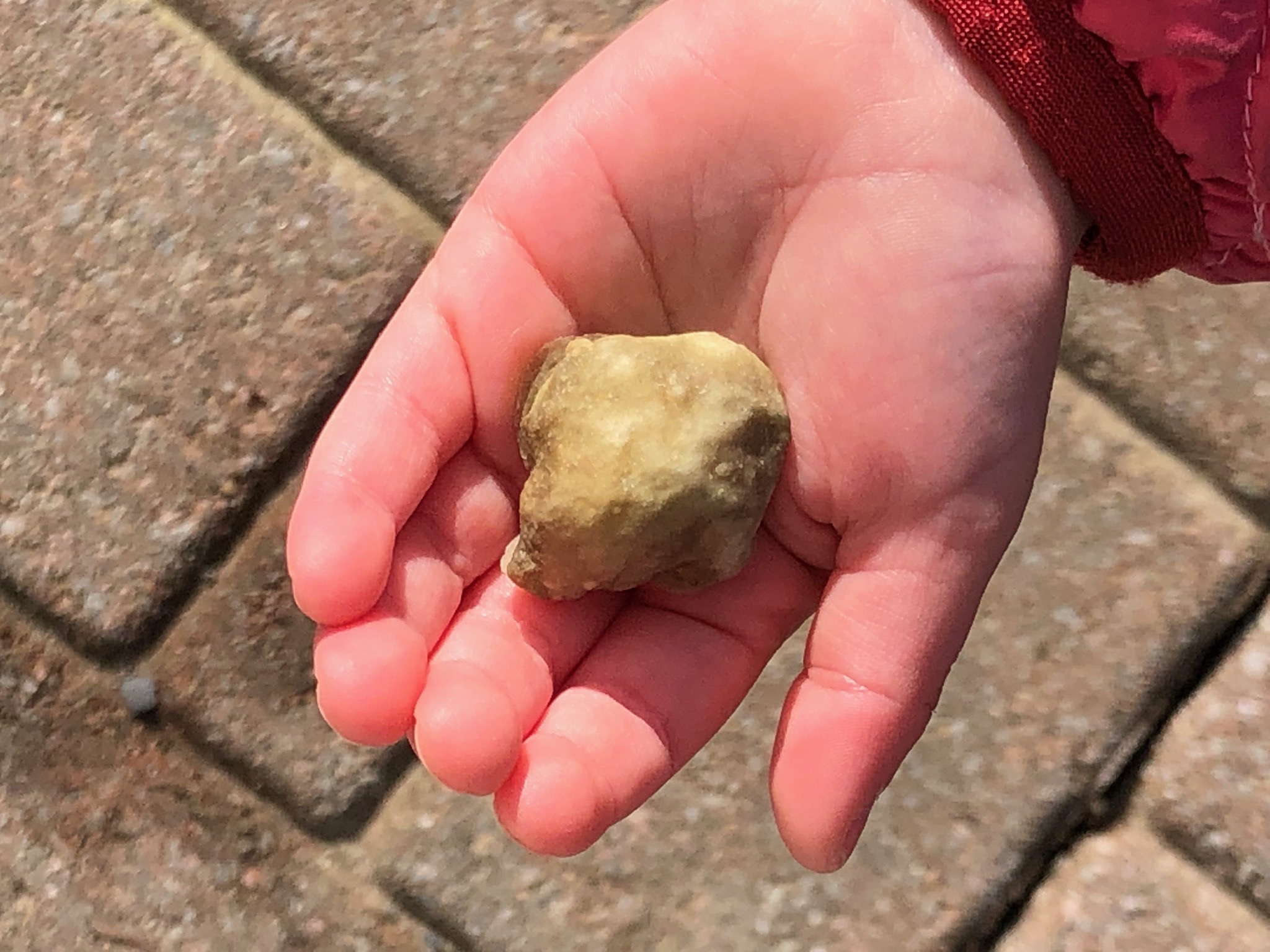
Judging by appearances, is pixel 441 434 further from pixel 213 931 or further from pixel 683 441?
pixel 213 931

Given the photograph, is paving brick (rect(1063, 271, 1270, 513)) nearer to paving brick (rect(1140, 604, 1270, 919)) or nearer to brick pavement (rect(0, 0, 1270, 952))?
brick pavement (rect(0, 0, 1270, 952))

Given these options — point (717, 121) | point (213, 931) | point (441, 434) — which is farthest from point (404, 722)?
point (213, 931)

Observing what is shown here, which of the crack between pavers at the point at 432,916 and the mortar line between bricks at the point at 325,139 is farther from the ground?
the mortar line between bricks at the point at 325,139

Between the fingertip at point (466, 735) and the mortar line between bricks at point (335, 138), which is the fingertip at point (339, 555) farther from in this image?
the mortar line between bricks at point (335, 138)

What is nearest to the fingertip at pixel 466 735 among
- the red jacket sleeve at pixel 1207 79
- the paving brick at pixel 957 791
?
the paving brick at pixel 957 791

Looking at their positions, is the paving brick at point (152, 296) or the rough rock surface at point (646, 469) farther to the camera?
the paving brick at point (152, 296)

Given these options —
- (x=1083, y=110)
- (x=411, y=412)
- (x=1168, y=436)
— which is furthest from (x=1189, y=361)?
(x=411, y=412)
